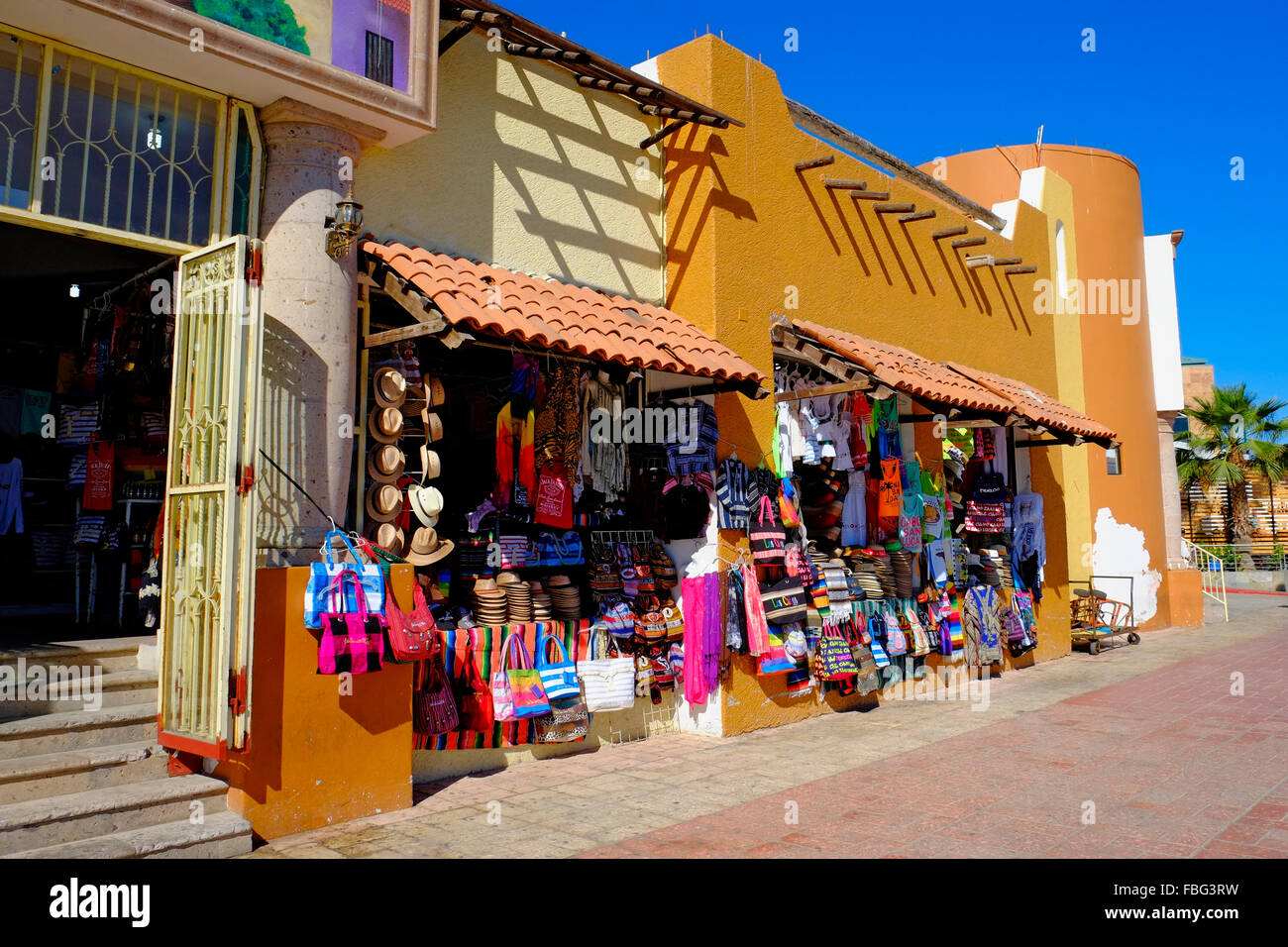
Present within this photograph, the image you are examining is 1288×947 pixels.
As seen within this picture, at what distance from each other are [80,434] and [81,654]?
11.8 ft

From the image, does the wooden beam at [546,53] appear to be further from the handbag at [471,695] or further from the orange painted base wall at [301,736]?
the handbag at [471,695]

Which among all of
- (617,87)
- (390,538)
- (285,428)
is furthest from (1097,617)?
(285,428)

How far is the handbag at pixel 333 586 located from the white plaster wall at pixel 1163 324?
20.6 metres

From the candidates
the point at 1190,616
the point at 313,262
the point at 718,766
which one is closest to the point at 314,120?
the point at 313,262

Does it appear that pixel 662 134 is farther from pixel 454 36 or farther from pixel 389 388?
pixel 389 388

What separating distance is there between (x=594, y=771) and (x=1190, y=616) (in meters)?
17.5

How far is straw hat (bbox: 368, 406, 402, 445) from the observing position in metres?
6.71

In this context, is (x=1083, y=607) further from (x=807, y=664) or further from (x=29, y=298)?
(x=29, y=298)

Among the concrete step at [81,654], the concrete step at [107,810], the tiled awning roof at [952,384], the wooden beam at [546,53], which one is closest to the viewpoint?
the concrete step at [107,810]

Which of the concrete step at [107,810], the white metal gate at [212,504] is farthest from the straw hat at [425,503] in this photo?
the concrete step at [107,810]

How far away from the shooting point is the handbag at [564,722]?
7.73 metres

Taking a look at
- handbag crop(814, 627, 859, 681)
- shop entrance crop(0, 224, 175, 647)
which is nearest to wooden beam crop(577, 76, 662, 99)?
shop entrance crop(0, 224, 175, 647)

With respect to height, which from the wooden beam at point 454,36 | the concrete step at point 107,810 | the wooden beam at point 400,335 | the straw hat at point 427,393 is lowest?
the concrete step at point 107,810
